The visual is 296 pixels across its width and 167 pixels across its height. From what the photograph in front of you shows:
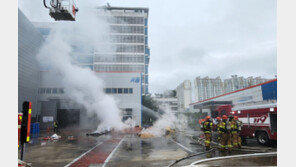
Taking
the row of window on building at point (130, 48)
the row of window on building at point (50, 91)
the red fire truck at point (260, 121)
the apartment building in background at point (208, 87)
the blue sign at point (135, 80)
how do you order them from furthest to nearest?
the apartment building in background at point (208, 87), the row of window on building at point (130, 48), the blue sign at point (135, 80), the row of window on building at point (50, 91), the red fire truck at point (260, 121)

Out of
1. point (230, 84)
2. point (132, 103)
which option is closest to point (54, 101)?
point (132, 103)

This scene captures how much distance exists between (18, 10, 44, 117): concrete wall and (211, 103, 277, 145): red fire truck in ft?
82.2

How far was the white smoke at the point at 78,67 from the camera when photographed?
20.6 metres

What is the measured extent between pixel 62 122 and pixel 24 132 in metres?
30.7

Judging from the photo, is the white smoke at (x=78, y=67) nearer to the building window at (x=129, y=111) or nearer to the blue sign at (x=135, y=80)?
the building window at (x=129, y=111)

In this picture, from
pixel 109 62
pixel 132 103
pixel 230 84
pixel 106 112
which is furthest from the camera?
pixel 230 84

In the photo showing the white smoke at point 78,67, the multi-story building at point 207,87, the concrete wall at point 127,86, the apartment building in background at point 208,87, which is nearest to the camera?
the white smoke at point 78,67

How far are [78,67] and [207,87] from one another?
223 feet

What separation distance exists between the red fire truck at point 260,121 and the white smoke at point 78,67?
1522 centimetres

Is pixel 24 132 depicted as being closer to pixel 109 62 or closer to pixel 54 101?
pixel 54 101

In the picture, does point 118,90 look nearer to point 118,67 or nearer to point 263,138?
point 263,138

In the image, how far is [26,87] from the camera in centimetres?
2631

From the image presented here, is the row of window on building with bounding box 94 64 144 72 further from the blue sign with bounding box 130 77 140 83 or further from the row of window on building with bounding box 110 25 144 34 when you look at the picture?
the blue sign with bounding box 130 77 140 83

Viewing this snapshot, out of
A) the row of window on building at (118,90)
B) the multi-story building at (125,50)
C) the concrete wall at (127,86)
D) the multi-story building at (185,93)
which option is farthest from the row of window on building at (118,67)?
the multi-story building at (185,93)
